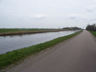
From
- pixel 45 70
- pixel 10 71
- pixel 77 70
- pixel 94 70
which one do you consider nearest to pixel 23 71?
pixel 10 71

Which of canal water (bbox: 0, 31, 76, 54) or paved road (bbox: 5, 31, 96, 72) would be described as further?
canal water (bbox: 0, 31, 76, 54)

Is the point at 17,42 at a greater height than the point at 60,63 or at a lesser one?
lesser

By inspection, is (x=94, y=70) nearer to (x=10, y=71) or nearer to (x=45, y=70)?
(x=45, y=70)

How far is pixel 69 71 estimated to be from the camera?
4.88m

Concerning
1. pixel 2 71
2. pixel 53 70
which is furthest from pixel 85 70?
pixel 2 71

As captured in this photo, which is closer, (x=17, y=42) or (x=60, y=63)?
(x=60, y=63)

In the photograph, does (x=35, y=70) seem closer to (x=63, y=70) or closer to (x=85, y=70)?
(x=63, y=70)

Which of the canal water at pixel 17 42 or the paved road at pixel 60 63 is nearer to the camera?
the paved road at pixel 60 63

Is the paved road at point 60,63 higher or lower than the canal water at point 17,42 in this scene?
higher

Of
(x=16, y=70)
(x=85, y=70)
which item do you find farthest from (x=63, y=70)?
(x=16, y=70)

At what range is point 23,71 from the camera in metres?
4.88

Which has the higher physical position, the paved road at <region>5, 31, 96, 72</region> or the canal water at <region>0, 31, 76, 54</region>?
the paved road at <region>5, 31, 96, 72</region>

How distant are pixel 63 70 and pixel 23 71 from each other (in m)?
1.87

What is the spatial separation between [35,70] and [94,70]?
9.42 ft
